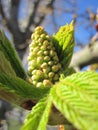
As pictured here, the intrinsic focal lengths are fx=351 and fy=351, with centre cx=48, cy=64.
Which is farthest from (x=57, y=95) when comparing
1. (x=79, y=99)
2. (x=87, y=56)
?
(x=87, y=56)

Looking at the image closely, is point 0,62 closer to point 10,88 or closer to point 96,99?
point 10,88

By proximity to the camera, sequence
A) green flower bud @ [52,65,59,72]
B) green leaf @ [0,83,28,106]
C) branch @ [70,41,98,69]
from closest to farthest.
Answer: green leaf @ [0,83,28,106] < green flower bud @ [52,65,59,72] < branch @ [70,41,98,69]

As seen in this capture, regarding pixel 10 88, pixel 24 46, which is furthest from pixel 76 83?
pixel 24 46

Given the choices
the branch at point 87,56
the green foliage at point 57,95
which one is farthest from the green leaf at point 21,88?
the branch at point 87,56

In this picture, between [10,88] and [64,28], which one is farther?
[64,28]

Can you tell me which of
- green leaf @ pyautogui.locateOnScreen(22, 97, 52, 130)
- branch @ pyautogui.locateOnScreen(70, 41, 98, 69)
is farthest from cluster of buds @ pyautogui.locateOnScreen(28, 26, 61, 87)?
branch @ pyautogui.locateOnScreen(70, 41, 98, 69)

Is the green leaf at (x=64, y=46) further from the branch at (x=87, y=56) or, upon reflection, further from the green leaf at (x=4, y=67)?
the branch at (x=87, y=56)

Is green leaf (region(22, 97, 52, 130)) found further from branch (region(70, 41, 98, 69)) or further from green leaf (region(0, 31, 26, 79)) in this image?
branch (region(70, 41, 98, 69))
